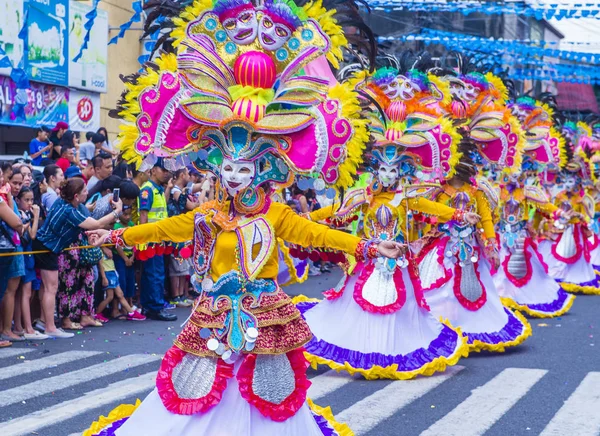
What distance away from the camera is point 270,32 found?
210 inches

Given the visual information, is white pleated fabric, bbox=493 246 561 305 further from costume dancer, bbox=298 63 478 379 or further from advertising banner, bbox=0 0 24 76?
advertising banner, bbox=0 0 24 76

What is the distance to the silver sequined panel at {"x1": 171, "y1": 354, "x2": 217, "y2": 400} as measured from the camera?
16.3 feet

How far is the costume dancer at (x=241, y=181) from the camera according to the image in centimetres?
500

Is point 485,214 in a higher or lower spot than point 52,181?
lower

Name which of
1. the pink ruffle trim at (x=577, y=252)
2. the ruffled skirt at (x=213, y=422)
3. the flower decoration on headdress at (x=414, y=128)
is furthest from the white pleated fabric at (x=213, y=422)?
the pink ruffle trim at (x=577, y=252)

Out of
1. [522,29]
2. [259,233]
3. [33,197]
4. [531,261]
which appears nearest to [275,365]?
[259,233]

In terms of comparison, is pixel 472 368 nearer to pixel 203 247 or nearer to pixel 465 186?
pixel 465 186

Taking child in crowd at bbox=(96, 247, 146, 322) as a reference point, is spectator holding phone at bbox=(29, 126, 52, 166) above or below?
above

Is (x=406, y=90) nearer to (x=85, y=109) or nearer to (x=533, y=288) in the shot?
(x=533, y=288)

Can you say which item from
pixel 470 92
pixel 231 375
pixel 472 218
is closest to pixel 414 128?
pixel 472 218

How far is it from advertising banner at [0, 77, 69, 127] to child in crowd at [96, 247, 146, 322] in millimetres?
5265


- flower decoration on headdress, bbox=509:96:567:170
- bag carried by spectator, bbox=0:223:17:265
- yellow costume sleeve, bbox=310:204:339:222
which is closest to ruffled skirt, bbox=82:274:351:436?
yellow costume sleeve, bbox=310:204:339:222

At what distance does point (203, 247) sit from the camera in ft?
17.2

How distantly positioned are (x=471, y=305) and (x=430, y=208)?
1423 millimetres
